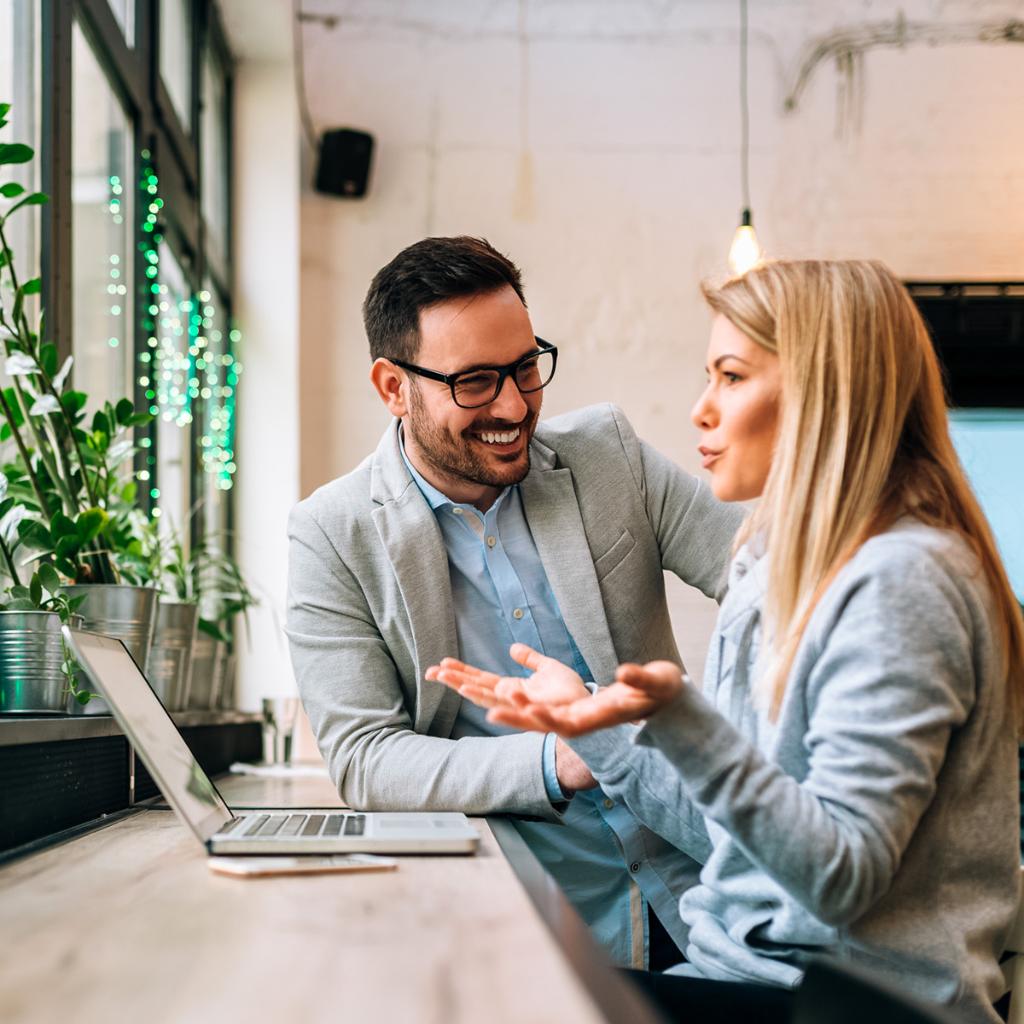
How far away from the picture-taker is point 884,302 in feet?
4.02

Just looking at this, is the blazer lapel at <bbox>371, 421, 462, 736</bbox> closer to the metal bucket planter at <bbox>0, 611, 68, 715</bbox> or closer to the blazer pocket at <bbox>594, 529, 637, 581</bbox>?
the blazer pocket at <bbox>594, 529, 637, 581</bbox>

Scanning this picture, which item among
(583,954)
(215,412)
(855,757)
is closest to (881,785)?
(855,757)

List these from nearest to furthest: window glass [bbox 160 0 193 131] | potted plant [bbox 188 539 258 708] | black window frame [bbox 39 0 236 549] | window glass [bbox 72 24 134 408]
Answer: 1. black window frame [bbox 39 0 236 549]
2. window glass [bbox 72 24 134 408]
3. potted plant [bbox 188 539 258 708]
4. window glass [bbox 160 0 193 131]

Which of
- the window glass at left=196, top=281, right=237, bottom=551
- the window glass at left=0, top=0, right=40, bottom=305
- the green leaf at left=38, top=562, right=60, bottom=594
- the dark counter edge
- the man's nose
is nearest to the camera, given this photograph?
the dark counter edge

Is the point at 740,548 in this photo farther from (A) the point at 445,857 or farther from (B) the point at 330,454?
(B) the point at 330,454

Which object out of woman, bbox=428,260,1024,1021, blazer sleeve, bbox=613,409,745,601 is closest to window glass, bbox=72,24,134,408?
blazer sleeve, bbox=613,409,745,601

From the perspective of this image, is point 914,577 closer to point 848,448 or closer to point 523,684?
point 848,448

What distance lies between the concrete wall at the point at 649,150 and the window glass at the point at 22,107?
8.48 feet

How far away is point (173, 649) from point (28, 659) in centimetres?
98

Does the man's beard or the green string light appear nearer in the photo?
the man's beard

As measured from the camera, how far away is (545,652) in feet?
6.25

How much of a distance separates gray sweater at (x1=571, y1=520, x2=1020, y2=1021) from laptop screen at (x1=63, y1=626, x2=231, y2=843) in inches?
17.9

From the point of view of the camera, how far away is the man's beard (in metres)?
1.91

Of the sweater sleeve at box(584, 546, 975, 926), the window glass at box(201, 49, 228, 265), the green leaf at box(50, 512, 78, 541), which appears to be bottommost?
the sweater sleeve at box(584, 546, 975, 926)
